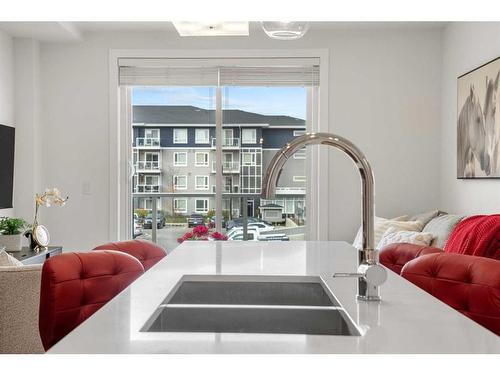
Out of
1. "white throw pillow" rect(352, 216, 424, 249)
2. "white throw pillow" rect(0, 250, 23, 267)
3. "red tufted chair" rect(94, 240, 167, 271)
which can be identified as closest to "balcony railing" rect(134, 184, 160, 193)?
"white throw pillow" rect(352, 216, 424, 249)

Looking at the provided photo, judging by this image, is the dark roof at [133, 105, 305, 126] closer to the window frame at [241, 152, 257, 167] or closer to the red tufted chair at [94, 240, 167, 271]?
the window frame at [241, 152, 257, 167]

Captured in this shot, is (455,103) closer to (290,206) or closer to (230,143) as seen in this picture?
(290,206)

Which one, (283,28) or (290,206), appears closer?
(283,28)

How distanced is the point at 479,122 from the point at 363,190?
3351 millimetres

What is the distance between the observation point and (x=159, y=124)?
515 cm

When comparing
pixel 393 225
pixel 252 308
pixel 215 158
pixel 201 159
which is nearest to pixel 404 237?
pixel 393 225

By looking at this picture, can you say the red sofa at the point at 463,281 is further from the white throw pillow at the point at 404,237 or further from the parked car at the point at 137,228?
the parked car at the point at 137,228

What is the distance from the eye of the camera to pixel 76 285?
1707mm

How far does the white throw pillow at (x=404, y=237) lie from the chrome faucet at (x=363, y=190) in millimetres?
2869

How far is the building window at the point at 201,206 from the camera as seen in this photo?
204 inches

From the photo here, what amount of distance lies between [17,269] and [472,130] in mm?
3180

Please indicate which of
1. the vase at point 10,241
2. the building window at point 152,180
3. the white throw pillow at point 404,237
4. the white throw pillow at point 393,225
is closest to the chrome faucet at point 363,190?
the white throw pillow at point 404,237
